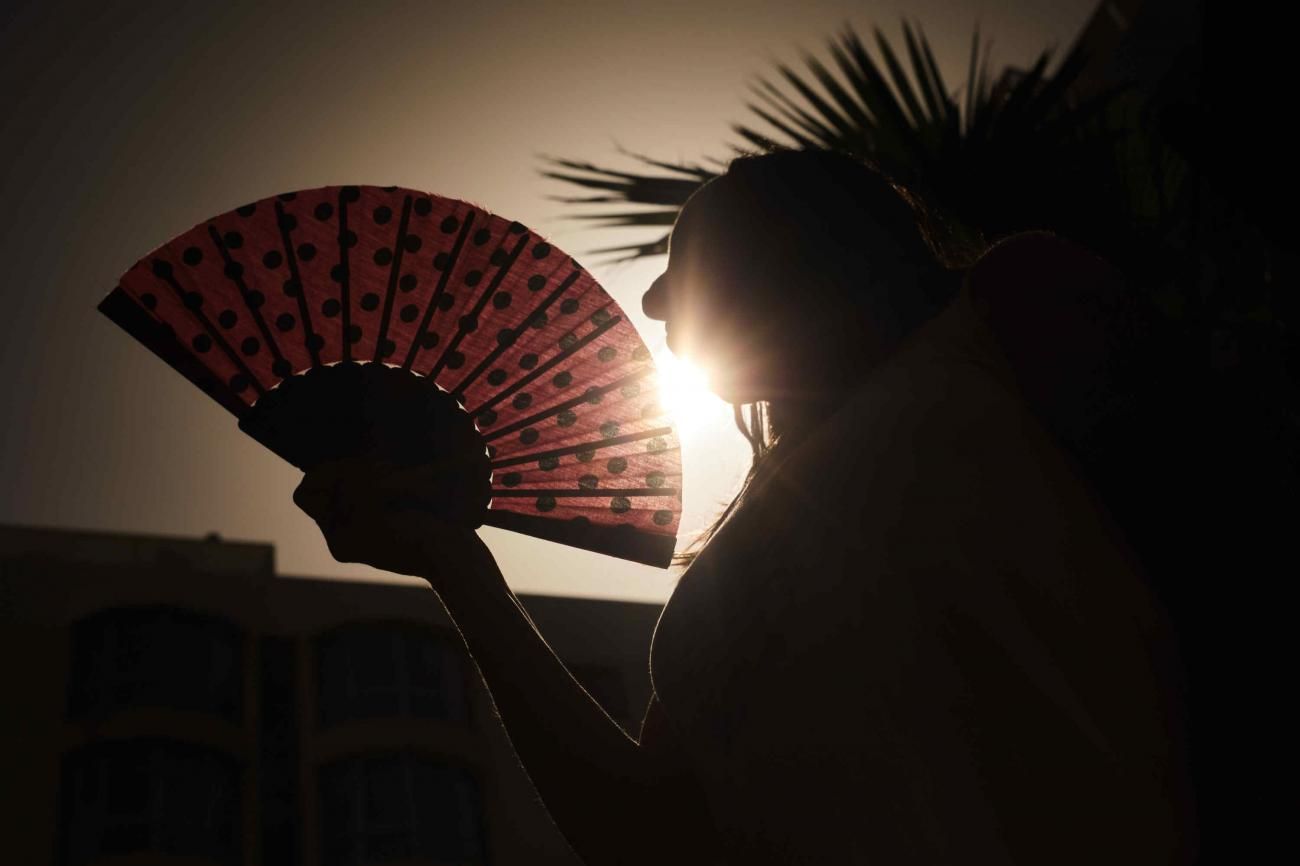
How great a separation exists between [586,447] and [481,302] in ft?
0.67

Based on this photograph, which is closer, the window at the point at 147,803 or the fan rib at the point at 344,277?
the fan rib at the point at 344,277

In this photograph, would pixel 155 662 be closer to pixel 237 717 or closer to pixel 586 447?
pixel 237 717

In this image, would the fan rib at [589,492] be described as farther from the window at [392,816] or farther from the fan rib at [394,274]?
the window at [392,816]

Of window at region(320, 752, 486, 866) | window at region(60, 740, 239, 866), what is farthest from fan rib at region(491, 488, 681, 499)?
window at region(320, 752, 486, 866)

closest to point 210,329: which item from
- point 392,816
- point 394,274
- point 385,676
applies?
point 394,274

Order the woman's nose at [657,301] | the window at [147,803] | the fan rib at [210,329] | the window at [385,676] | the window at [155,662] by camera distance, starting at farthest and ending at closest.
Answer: the window at [385,676] < the window at [155,662] < the window at [147,803] < the fan rib at [210,329] < the woman's nose at [657,301]

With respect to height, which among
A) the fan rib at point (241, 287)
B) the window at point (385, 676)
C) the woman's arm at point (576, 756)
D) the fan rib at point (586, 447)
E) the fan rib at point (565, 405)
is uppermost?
the window at point (385, 676)

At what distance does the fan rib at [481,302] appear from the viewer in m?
1.31

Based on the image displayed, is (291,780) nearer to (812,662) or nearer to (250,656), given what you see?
(250,656)

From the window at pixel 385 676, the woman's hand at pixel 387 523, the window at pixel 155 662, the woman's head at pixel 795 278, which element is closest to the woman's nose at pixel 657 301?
the woman's head at pixel 795 278

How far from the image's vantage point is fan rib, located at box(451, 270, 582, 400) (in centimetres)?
131

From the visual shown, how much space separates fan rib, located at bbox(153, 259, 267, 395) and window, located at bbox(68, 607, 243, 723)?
16650 millimetres

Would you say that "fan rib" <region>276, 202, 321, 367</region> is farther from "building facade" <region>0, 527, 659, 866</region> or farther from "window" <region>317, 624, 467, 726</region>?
"window" <region>317, 624, 467, 726</region>

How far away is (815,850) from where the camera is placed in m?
0.69
